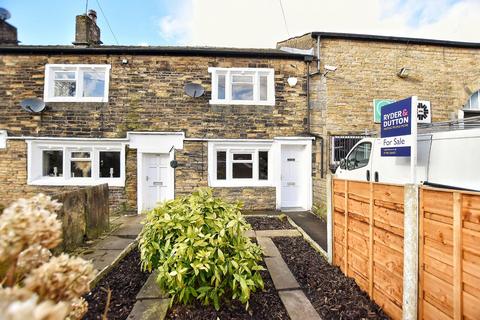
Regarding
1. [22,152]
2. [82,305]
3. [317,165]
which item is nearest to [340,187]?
[82,305]

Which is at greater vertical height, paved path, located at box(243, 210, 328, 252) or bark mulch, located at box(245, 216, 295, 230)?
bark mulch, located at box(245, 216, 295, 230)

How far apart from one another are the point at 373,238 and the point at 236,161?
6.42 metres

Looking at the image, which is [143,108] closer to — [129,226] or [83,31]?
[83,31]

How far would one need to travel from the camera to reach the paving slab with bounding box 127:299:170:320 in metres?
2.61

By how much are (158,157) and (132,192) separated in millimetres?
1536

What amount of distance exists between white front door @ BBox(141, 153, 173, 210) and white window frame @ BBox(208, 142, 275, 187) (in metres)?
1.61

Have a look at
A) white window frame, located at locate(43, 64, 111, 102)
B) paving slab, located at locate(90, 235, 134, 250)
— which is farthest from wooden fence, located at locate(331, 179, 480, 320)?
white window frame, located at locate(43, 64, 111, 102)

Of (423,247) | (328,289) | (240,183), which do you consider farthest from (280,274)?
(240,183)

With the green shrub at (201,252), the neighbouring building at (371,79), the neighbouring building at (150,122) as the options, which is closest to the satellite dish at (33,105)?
the neighbouring building at (150,122)

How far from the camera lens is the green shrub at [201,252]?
2.58m

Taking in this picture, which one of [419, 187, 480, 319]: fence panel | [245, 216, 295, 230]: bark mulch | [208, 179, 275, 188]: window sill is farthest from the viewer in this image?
[208, 179, 275, 188]: window sill

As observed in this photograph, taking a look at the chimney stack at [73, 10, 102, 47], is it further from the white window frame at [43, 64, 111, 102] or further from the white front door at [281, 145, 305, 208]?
the white front door at [281, 145, 305, 208]

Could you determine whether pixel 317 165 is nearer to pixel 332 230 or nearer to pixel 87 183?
pixel 332 230

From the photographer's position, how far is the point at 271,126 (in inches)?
356
